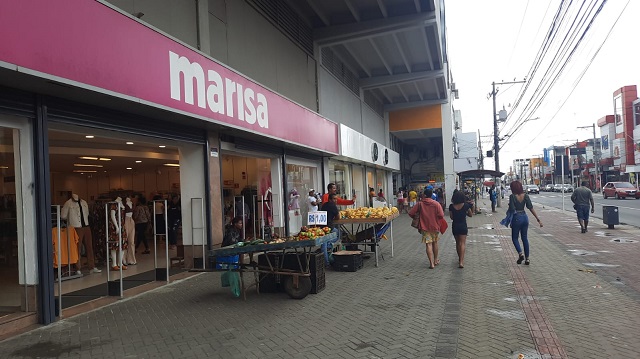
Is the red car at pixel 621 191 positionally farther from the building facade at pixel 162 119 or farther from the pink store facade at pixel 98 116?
the pink store facade at pixel 98 116

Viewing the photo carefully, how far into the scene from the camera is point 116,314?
6.18 meters

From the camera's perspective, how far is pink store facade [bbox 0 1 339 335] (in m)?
5.02

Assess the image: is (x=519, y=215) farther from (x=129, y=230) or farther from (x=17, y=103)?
(x=17, y=103)

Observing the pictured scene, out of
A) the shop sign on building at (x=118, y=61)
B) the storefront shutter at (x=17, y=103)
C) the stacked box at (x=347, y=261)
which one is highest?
the shop sign on building at (x=118, y=61)

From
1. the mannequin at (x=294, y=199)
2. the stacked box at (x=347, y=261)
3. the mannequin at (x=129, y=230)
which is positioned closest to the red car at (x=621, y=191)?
the mannequin at (x=294, y=199)

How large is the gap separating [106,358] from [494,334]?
425cm

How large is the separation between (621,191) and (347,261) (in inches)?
1394

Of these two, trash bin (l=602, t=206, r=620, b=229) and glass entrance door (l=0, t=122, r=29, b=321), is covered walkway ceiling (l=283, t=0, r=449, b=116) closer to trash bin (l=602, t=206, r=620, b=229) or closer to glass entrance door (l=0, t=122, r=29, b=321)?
trash bin (l=602, t=206, r=620, b=229)

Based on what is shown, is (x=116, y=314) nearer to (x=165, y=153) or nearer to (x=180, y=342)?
(x=180, y=342)

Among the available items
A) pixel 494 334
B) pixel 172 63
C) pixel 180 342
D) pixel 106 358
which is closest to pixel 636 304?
pixel 494 334

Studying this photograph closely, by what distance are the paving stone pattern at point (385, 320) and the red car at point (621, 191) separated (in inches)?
1257

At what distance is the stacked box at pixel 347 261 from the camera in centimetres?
905

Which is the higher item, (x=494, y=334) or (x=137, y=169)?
(x=137, y=169)

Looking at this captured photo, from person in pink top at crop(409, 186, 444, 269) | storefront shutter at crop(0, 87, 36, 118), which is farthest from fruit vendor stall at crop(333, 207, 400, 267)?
storefront shutter at crop(0, 87, 36, 118)
